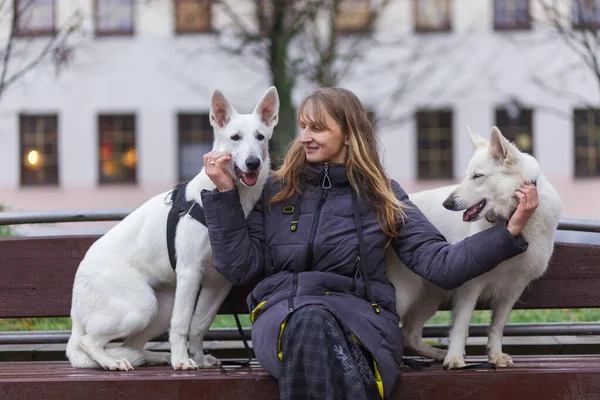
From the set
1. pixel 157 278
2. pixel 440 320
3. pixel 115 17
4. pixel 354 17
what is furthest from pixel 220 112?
pixel 115 17

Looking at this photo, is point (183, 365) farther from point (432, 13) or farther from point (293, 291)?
point (432, 13)

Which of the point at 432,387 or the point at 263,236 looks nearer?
the point at 432,387

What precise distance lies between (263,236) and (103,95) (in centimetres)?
2121

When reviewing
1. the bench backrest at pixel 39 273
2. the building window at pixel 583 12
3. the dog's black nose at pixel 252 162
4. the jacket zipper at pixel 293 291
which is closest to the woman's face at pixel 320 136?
the dog's black nose at pixel 252 162

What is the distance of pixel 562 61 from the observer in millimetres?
23609

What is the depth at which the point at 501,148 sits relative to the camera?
407cm

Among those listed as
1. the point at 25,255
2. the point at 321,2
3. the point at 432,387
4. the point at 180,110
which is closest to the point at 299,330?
the point at 432,387

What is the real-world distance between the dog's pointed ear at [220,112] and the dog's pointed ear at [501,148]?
1314mm

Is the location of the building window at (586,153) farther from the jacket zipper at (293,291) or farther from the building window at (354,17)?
the jacket zipper at (293,291)

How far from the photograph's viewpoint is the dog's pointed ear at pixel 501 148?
4023mm

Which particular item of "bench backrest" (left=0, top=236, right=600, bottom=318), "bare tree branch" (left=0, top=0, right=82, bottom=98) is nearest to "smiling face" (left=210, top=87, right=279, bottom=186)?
"bench backrest" (left=0, top=236, right=600, bottom=318)

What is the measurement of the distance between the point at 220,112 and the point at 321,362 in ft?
5.19

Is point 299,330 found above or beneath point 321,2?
beneath

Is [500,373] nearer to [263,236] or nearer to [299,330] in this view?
[299,330]
